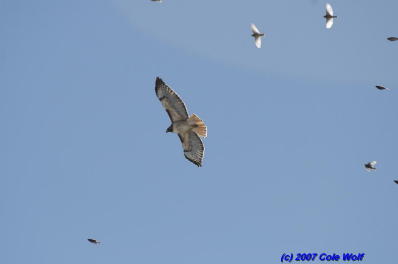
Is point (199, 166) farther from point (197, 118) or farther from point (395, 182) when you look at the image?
point (395, 182)

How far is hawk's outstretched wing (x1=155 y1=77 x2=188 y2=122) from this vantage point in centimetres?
2664

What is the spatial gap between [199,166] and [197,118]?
309 cm

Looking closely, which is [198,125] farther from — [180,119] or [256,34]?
[256,34]

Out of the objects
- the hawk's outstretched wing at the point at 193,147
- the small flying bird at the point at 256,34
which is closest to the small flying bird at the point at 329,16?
the small flying bird at the point at 256,34

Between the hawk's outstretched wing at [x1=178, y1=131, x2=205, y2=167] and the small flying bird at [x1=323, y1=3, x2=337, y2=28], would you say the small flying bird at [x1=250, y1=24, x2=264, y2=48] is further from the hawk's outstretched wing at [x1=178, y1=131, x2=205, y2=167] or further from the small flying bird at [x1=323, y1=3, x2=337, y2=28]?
the hawk's outstretched wing at [x1=178, y1=131, x2=205, y2=167]

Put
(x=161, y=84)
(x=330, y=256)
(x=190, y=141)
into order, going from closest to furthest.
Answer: (x=161, y=84), (x=190, y=141), (x=330, y=256)

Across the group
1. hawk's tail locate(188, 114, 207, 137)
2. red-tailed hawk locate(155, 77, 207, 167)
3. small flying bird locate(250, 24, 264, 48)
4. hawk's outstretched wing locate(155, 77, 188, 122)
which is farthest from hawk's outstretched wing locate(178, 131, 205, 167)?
small flying bird locate(250, 24, 264, 48)

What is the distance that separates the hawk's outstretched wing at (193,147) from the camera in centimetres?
2838

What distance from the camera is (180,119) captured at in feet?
89.7

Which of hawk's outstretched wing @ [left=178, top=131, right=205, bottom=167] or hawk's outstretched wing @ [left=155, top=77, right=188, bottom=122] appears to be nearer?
hawk's outstretched wing @ [left=155, top=77, right=188, bottom=122]

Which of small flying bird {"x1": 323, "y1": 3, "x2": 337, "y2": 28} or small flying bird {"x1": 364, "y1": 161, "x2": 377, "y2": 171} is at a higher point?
small flying bird {"x1": 323, "y1": 3, "x2": 337, "y2": 28}

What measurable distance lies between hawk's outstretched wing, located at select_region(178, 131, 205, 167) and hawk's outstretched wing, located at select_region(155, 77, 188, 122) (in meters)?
1.23

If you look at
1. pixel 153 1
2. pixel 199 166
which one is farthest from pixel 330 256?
pixel 153 1

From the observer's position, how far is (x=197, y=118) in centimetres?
2705
